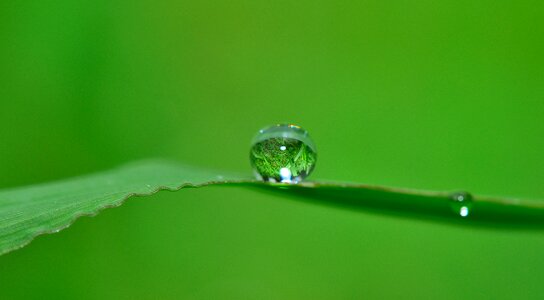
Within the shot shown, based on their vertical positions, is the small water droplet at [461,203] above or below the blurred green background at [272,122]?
below

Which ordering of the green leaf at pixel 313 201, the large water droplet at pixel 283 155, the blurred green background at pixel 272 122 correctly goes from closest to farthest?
1. the green leaf at pixel 313 201
2. the large water droplet at pixel 283 155
3. the blurred green background at pixel 272 122

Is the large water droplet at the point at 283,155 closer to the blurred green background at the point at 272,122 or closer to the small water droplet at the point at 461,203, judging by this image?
the small water droplet at the point at 461,203

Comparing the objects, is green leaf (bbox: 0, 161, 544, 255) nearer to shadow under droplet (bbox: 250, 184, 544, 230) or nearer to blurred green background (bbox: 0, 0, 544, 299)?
shadow under droplet (bbox: 250, 184, 544, 230)

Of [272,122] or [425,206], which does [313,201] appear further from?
[272,122]

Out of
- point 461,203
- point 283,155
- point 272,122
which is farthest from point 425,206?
point 272,122

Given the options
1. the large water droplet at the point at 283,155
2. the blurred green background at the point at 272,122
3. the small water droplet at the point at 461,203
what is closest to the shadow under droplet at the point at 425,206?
the small water droplet at the point at 461,203

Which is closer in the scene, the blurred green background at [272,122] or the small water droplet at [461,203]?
the small water droplet at [461,203]
